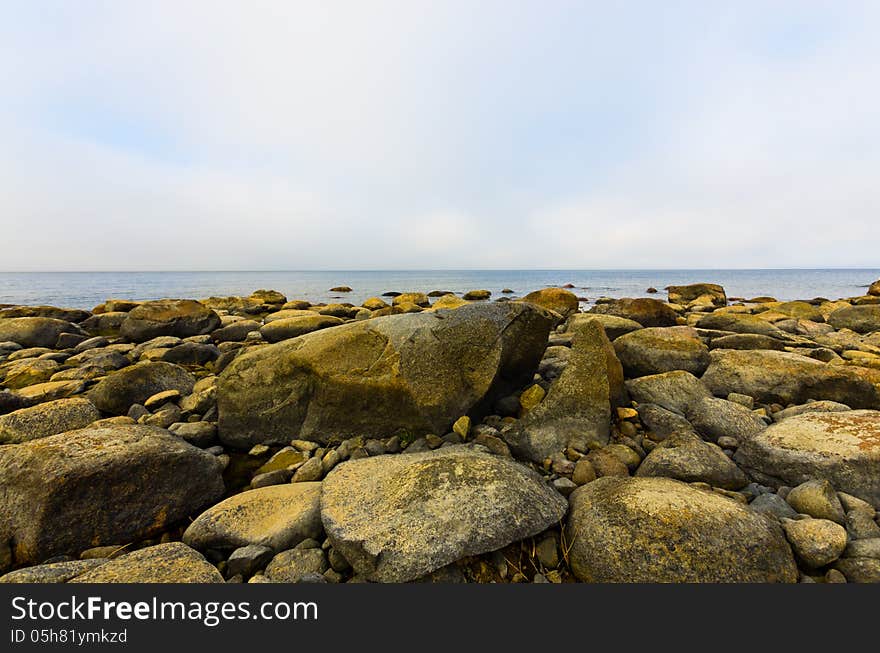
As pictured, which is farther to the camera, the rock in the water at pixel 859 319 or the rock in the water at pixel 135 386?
the rock in the water at pixel 859 319

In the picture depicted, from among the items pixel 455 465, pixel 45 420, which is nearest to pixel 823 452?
pixel 455 465

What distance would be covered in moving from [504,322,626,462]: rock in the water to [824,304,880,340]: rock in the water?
41.9 ft

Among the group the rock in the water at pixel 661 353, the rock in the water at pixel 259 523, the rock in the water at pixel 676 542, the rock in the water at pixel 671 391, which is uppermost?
the rock in the water at pixel 661 353

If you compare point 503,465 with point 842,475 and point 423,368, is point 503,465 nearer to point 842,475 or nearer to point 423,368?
point 423,368

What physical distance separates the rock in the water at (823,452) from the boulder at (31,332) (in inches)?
663

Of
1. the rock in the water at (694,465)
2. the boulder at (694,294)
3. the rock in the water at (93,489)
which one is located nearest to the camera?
the rock in the water at (93,489)

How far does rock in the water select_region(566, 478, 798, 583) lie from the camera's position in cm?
247

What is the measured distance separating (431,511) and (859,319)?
16.1 metres

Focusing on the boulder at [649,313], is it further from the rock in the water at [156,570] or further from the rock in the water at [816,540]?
the rock in the water at [156,570]

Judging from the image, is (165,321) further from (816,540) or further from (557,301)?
(557,301)

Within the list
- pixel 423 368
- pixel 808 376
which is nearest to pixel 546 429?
pixel 423 368

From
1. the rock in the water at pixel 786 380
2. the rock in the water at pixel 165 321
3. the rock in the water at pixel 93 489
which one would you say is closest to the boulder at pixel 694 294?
the rock in the water at pixel 786 380

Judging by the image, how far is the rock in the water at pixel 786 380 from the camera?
195 inches

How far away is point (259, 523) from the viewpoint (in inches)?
124
